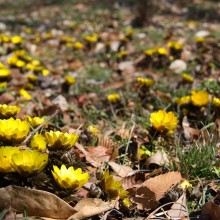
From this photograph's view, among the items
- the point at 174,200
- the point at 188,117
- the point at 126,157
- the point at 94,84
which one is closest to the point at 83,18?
the point at 94,84

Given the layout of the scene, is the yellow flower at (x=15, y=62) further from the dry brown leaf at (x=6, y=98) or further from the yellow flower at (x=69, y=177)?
the yellow flower at (x=69, y=177)

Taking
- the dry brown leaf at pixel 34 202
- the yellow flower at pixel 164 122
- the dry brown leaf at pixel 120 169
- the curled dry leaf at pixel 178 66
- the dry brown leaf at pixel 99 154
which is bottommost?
Result: the curled dry leaf at pixel 178 66

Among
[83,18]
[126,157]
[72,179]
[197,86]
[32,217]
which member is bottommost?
[83,18]

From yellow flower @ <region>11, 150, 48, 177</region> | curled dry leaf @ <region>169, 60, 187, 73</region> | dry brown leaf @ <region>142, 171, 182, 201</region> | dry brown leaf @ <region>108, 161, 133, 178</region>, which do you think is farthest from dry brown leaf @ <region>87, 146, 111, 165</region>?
curled dry leaf @ <region>169, 60, 187, 73</region>

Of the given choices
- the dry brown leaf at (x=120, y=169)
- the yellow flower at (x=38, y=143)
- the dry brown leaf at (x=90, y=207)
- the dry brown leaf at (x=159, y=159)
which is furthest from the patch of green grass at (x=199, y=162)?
the yellow flower at (x=38, y=143)

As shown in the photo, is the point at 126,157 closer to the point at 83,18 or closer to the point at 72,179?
the point at 72,179
